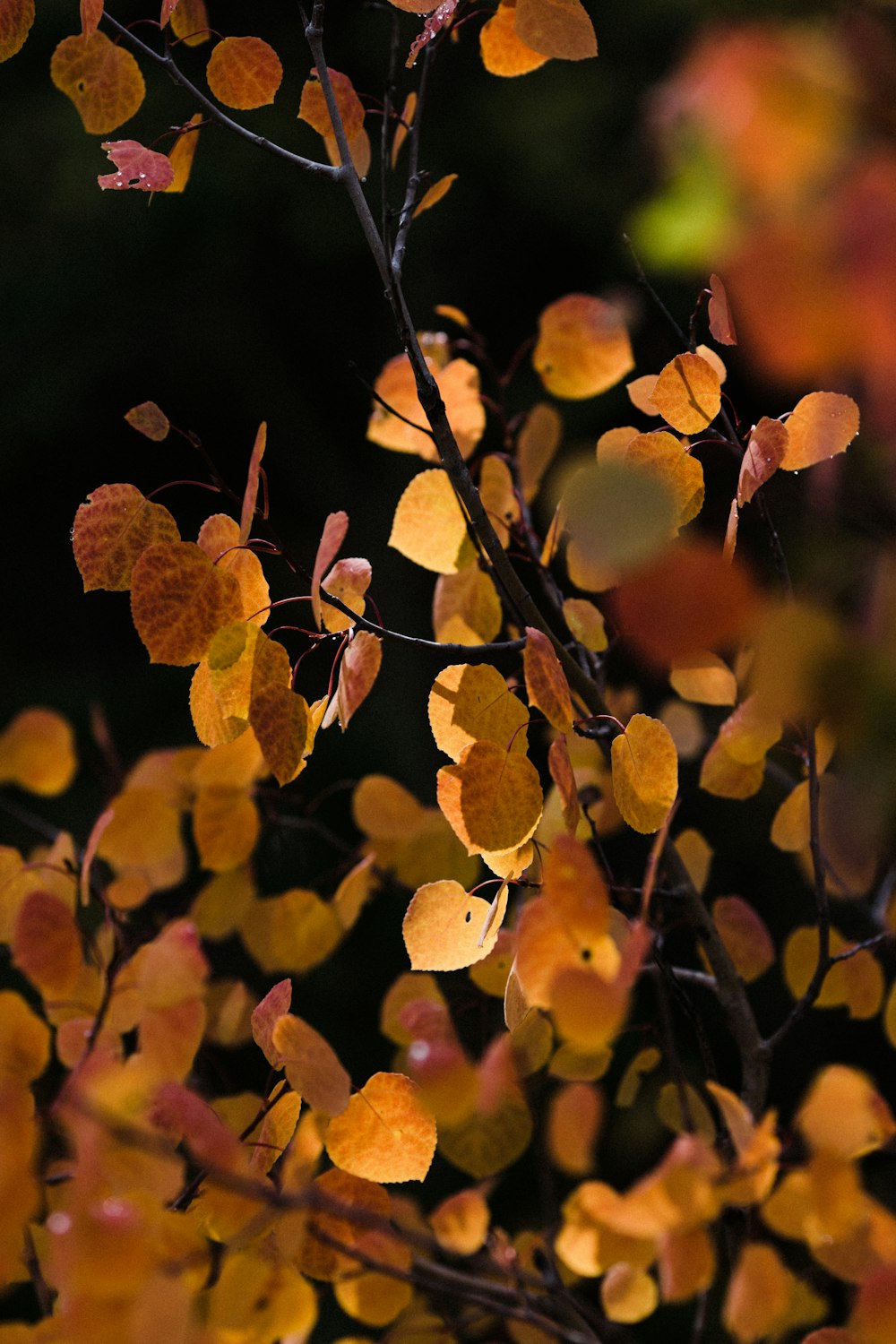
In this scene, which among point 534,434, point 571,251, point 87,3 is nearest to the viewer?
point 87,3

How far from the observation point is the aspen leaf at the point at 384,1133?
485mm

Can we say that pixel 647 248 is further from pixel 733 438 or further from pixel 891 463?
pixel 733 438

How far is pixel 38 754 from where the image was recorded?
86cm

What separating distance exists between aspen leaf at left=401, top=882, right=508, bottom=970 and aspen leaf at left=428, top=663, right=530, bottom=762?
0.07 m

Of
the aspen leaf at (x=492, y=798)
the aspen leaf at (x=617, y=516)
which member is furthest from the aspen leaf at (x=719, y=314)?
the aspen leaf at (x=617, y=516)

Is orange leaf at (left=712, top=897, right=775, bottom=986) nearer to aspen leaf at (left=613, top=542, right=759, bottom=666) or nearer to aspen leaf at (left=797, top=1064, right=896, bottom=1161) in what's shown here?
aspen leaf at (left=797, top=1064, right=896, bottom=1161)

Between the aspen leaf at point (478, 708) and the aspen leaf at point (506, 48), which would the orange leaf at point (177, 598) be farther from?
the aspen leaf at point (506, 48)

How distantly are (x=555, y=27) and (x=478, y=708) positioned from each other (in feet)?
1.10

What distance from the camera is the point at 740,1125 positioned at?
40cm

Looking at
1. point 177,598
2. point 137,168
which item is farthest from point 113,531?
point 137,168

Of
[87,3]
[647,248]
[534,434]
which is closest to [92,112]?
[87,3]

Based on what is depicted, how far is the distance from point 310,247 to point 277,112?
262 mm

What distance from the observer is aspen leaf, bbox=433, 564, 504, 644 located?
0.69m

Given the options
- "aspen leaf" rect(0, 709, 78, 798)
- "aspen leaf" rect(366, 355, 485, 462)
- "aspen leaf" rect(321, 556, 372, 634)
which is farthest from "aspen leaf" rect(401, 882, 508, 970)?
"aspen leaf" rect(0, 709, 78, 798)
